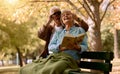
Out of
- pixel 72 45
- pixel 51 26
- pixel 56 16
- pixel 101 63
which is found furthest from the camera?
pixel 51 26

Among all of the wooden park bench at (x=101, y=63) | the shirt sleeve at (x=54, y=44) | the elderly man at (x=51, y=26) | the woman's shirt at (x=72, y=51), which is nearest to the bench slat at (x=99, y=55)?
the wooden park bench at (x=101, y=63)

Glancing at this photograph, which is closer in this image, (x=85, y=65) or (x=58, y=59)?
(x=58, y=59)

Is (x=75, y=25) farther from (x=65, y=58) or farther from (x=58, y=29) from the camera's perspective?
(x=65, y=58)

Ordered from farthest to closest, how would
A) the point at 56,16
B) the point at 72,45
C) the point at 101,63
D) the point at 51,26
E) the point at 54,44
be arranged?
the point at 51,26, the point at 56,16, the point at 54,44, the point at 72,45, the point at 101,63

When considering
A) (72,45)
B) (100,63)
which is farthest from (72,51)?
(100,63)

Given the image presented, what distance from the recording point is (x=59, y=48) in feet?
12.9

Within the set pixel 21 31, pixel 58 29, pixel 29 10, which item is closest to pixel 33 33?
pixel 21 31

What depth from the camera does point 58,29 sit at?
14.2 feet

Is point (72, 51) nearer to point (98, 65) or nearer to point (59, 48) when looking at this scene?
point (59, 48)

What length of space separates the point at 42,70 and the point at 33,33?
21.5 metres

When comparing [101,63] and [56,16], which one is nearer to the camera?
[101,63]

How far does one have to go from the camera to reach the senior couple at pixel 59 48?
3.47 meters

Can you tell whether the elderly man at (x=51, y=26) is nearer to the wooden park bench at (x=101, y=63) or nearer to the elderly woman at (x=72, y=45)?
the elderly woman at (x=72, y=45)

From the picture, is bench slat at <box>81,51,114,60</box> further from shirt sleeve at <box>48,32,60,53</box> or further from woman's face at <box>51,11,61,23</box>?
woman's face at <box>51,11,61,23</box>
